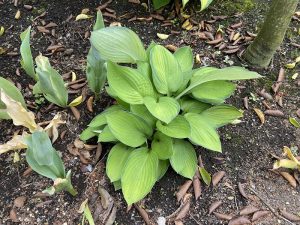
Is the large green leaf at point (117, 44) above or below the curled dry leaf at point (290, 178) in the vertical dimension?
above

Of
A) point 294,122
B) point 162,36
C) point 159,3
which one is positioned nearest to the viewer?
point 294,122

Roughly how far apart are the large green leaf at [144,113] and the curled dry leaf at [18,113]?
55 centimetres

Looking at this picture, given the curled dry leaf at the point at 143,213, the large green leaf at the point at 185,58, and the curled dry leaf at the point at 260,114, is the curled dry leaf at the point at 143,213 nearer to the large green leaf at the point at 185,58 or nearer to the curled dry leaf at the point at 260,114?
the large green leaf at the point at 185,58

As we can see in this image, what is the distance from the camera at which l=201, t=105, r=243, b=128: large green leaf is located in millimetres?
2115

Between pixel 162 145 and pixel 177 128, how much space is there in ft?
0.46

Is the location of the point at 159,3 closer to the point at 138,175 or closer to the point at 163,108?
the point at 163,108

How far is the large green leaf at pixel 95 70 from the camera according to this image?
219 centimetres

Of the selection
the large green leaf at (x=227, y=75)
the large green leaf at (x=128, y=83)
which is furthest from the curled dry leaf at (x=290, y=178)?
the large green leaf at (x=128, y=83)

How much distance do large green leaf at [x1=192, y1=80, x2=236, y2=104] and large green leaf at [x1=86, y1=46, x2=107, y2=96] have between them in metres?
0.53

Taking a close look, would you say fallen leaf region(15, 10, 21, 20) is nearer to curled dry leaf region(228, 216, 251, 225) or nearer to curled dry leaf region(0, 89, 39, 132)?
curled dry leaf region(0, 89, 39, 132)

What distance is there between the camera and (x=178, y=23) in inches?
116

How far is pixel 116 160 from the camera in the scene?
6.74 feet

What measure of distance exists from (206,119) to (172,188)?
1.37 feet

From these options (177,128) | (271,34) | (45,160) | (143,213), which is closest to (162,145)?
(177,128)
